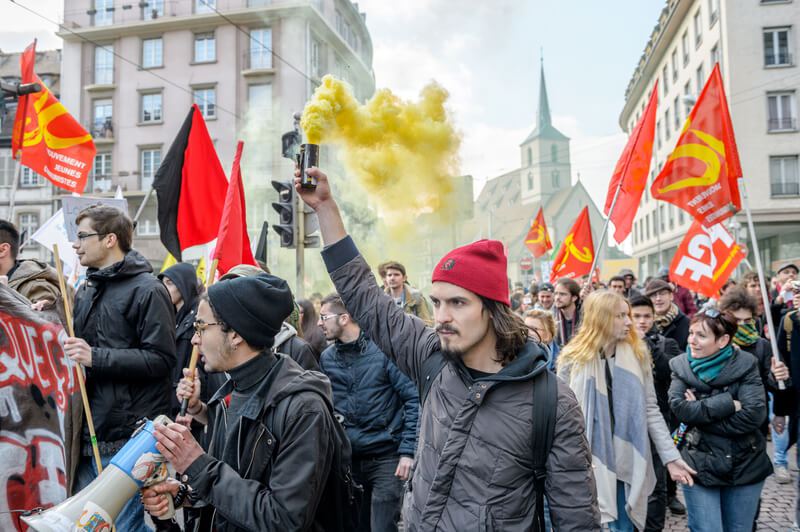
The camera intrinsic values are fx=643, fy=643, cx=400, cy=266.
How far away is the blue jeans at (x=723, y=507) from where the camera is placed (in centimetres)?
418

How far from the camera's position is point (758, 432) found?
4301mm

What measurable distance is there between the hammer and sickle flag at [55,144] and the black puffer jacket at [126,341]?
471 cm

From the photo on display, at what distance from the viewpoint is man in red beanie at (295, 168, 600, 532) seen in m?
2.18

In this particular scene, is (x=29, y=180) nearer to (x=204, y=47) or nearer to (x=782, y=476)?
(x=204, y=47)

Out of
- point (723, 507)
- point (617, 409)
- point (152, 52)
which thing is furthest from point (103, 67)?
point (723, 507)

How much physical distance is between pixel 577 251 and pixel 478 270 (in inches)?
391

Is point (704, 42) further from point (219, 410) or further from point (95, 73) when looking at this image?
point (219, 410)

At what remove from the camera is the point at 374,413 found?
460cm

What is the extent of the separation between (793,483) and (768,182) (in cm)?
2690

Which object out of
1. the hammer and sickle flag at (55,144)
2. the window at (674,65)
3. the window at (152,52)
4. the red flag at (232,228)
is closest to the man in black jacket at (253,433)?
the red flag at (232,228)

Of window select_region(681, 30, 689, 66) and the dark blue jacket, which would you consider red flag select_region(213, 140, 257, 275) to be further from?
window select_region(681, 30, 689, 66)

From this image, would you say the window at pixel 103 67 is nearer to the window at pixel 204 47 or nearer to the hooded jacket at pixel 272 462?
the window at pixel 204 47

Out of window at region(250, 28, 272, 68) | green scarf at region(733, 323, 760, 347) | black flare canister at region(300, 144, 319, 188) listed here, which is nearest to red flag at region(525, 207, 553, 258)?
green scarf at region(733, 323, 760, 347)

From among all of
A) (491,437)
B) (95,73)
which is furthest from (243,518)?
(95,73)
